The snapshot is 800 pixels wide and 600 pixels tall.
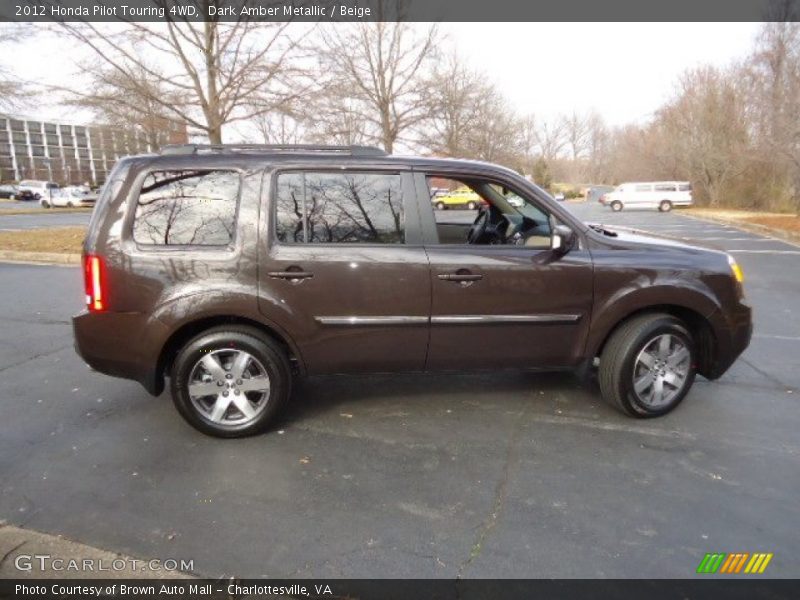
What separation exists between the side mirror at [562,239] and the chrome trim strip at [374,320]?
101 centimetres

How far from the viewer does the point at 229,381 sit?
134 inches

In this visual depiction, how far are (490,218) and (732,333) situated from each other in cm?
204

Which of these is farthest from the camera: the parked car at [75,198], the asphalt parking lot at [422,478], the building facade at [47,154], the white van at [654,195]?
the building facade at [47,154]

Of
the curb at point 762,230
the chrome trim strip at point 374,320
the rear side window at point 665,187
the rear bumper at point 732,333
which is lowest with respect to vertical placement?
the curb at point 762,230

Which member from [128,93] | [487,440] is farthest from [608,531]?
[128,93]

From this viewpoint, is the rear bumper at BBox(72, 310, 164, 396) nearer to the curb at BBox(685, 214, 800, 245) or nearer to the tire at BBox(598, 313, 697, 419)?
the tire at BBox(598, 313, 697, 419)

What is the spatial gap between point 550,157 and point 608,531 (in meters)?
89.6

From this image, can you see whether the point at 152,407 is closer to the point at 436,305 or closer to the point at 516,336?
the point at 436,305

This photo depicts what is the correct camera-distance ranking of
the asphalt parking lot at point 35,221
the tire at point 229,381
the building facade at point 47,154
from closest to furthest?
1. the tire at point 229,381
2. the asphalt parking lot at point 35,221
3. the building facade at point 47,154

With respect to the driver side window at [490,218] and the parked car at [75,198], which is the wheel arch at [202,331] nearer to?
the driver side window at [490,218]

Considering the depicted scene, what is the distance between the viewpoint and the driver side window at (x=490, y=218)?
3.67m

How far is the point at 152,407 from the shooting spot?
3922mm

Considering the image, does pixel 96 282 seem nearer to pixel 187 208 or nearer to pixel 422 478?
pixel 187 208

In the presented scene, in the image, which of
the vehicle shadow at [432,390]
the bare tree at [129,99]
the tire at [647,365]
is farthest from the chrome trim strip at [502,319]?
the bare tree at [129,99]
